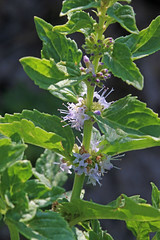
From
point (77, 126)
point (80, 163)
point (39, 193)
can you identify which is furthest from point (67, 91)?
point (39, 193)

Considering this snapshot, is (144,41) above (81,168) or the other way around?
above

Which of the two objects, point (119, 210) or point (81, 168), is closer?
point (119, 210)

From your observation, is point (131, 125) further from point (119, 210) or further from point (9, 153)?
point (9, 153)

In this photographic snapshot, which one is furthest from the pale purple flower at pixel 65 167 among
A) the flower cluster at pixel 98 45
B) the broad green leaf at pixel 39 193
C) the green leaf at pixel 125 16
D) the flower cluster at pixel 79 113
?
the green leaf at pixel 125 16

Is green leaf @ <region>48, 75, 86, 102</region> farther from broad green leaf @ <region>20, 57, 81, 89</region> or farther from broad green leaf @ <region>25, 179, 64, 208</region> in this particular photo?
broad green leaf @ <region>25, 179, 64, 208</region>

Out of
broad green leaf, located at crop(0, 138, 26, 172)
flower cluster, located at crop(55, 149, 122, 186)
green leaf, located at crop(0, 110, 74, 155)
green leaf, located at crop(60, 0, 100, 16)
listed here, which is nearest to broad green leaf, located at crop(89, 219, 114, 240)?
flower cluster, located at crop(55, 149, 122, 186)

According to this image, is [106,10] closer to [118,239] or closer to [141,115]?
[141,115]

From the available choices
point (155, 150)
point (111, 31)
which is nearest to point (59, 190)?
point (155, 150)
